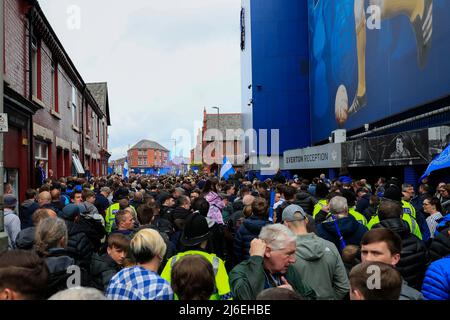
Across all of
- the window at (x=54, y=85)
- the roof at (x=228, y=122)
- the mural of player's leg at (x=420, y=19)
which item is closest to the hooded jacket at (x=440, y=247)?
the mural of player's leg at (x=420, y=19)

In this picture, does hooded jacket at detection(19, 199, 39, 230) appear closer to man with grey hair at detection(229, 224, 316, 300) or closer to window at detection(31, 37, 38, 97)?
man with grey hair at detection(229, 224, 316, 300)

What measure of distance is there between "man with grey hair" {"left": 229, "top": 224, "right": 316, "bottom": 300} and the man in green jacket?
384mm

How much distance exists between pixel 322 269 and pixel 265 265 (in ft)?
2.58

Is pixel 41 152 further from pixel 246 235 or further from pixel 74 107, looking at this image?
pixel 246 235

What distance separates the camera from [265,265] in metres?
3.70

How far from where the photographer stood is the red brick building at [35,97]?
13672 mm

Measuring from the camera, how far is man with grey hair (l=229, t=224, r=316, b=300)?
3.51m

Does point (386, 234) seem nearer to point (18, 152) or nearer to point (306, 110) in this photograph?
point (18, 152)

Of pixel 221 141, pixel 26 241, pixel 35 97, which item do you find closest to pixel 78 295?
pixel 26 241

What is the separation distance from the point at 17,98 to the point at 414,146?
39.8ft

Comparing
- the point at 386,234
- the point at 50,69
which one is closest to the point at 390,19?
the point at 50,69

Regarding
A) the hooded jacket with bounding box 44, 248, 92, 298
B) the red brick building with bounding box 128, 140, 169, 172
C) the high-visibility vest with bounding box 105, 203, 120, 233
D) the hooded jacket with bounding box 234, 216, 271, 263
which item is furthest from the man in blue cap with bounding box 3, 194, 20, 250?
the red brick building with bounding box 128, 140, 169, 172

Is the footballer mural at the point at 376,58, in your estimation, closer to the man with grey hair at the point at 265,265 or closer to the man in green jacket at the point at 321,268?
the man in green jacket at the point at 321,268
